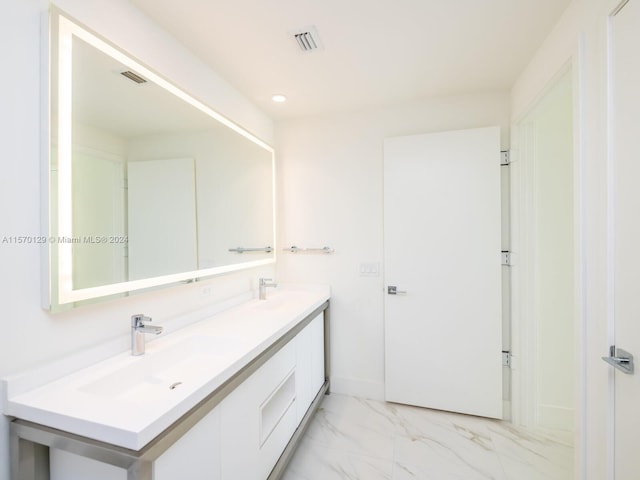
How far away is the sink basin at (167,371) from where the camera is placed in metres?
1.09

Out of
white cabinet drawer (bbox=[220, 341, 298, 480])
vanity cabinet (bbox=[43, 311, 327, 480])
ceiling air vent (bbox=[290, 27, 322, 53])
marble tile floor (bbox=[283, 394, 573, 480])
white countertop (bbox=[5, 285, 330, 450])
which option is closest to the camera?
white countertop (bbox=[5, 285, 330, 450])

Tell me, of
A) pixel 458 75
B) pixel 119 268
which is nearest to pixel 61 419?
pixel 119 268

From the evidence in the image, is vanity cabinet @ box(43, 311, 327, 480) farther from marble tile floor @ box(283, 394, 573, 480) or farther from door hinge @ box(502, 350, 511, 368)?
door hinge @ box(502, 350, 511, 368)

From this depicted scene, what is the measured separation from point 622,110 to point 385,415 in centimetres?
230

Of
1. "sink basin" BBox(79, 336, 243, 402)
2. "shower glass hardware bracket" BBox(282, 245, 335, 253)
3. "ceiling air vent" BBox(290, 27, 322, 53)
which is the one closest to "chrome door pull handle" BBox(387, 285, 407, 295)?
"shower glass hardware bracket" BBox(282, 245, 335, 253)

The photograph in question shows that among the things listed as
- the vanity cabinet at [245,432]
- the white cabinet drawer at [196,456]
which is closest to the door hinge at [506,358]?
the vanity cabinet at [245,432]

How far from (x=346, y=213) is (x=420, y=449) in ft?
5.85

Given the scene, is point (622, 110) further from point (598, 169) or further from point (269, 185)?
point (269, 185)

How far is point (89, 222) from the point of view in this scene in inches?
47.0

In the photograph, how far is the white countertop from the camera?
0.85 m

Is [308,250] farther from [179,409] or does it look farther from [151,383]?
[179,409]

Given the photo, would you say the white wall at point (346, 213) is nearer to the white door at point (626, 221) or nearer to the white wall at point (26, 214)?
the white door at point (626, 221)

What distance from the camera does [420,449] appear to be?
6.47 feet

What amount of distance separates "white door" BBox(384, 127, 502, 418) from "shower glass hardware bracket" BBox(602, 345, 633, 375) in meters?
1.18
